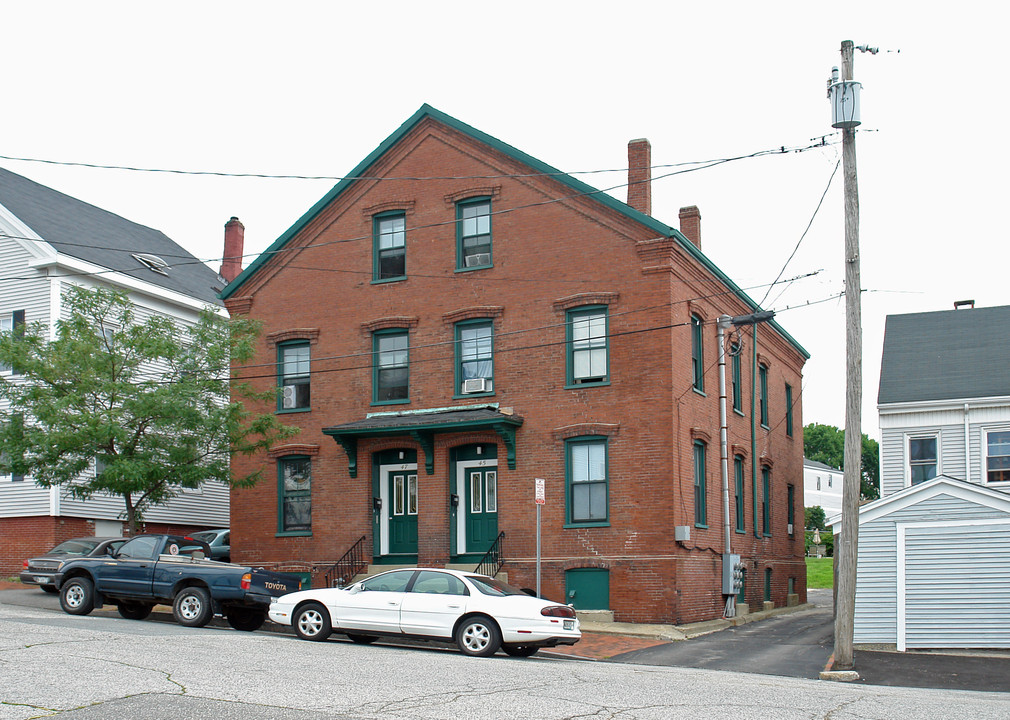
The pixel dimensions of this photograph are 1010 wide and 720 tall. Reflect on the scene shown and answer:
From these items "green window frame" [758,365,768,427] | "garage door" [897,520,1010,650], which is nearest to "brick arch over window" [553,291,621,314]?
"garage door" [897,520,1010,650]

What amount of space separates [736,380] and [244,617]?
14.7 meters

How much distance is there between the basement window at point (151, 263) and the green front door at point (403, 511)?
14.1 m

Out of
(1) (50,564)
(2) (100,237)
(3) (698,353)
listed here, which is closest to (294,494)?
(1) (50,564)

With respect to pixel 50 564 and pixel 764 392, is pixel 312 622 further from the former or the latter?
pixel 764 392

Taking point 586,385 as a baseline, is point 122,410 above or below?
below

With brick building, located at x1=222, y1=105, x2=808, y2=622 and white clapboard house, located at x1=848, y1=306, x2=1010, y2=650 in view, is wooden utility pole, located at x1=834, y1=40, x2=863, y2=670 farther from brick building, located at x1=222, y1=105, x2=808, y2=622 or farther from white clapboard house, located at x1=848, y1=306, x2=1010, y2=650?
brick building, located at x1=222, y1=105, x2=808, y2=622

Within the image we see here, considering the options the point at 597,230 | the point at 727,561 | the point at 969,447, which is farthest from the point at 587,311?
the point at 969,447

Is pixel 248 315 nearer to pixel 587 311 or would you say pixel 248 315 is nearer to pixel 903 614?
pixel 587 311

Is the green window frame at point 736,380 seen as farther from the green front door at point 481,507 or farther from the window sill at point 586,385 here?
the green front door at point 481,507

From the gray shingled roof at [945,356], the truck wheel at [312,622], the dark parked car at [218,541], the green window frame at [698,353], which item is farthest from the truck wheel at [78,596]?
the gray shingled roof at [945,356]

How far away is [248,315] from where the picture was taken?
28.8m

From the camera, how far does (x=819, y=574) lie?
52.5 m

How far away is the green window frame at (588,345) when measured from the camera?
80.0 feet

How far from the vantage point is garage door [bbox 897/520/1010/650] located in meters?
19.8
